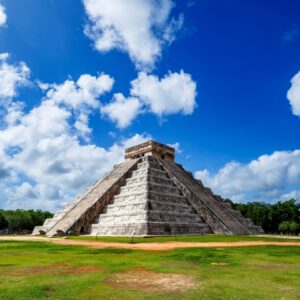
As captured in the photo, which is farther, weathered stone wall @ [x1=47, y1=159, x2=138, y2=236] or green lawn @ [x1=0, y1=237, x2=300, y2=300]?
weathered stone wall @ [x1=47, y1=159, x2=138, y2=236]

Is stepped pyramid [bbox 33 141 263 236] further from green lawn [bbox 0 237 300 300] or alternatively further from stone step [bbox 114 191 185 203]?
green lawn [bbox 0 237 300 300]

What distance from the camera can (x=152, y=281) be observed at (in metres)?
9.18

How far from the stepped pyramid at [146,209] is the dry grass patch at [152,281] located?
19037 millimetres

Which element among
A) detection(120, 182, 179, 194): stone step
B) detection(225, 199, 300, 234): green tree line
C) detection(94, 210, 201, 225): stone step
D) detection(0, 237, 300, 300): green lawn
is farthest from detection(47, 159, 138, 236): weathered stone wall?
detection(225, 199, 300, 234): green tree line

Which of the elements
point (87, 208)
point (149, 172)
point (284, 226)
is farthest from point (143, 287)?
point (284, 226)

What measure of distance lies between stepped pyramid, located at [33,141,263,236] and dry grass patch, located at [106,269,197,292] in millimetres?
19037

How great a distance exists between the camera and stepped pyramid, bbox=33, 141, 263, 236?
31422 millimetres

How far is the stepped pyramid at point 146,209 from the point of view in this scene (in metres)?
31.4

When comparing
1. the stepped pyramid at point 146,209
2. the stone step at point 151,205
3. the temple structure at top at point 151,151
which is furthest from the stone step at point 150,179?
the temple structure at top at point 151,151

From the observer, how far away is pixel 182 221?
3378cm

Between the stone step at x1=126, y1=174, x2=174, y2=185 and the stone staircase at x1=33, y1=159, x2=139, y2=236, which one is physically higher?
the stone step at x1=126, y1=174, x2=174, y2=185

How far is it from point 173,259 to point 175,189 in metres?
26.7

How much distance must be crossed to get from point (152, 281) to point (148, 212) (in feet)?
71.3

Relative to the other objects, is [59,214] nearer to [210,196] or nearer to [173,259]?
[210,196]
